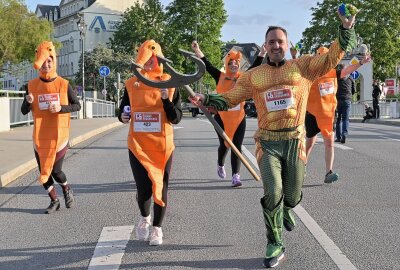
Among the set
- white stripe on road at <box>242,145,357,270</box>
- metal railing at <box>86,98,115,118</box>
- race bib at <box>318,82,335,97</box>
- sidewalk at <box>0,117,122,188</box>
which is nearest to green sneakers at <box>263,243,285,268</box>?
white stripe on road at <box>242,145,357,270</box>

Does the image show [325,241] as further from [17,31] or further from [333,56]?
[17,31]

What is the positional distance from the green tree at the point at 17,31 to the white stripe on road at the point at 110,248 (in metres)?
44.3

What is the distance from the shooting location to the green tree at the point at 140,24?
3295 inches

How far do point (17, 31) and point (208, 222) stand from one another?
4681 cm

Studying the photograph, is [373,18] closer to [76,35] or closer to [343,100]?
[343,100]

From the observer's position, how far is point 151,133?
539cm

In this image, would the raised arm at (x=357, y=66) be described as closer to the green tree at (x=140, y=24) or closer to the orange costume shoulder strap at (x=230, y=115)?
the orange costume shoulder strap at (x=230, y=115)

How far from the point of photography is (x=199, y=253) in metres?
5.13

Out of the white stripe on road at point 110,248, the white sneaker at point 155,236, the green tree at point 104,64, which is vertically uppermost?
the green tree at point 104,64

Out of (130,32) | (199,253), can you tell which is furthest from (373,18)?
(199,253)

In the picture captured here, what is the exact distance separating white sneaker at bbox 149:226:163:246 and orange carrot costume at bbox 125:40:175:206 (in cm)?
27

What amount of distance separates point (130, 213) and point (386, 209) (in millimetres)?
3117

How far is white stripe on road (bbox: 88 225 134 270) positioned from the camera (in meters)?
4.85

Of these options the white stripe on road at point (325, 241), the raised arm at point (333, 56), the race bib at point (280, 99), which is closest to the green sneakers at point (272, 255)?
the white stripe on road at point (325, 241)
